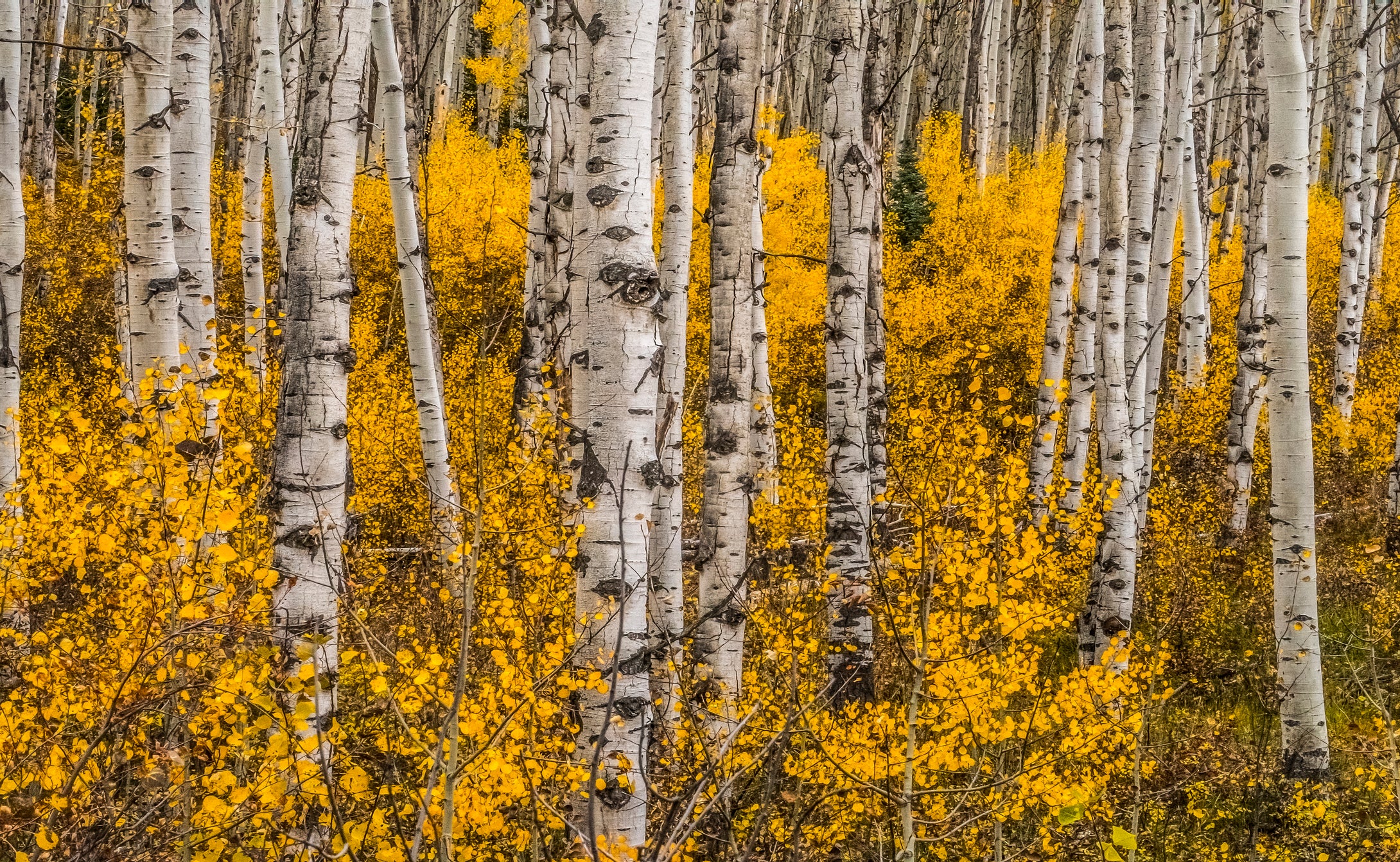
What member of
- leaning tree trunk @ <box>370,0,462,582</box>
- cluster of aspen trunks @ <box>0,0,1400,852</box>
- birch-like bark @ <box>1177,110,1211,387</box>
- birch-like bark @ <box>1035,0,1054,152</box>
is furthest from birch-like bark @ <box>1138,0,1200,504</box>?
birch-like bark @ <box>1035,0,1054,152</box>

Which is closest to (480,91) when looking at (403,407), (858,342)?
(403,407)

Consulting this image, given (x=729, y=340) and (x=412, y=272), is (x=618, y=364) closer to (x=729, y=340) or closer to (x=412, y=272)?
(x=729, y=340)

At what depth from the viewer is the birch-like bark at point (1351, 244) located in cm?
996

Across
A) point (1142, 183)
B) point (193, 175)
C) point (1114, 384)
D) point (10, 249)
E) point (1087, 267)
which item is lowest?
point (1114, 384)

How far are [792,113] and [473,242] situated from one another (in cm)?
1136

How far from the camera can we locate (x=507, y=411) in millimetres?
9469

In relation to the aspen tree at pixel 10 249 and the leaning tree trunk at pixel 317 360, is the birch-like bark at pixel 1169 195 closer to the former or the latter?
the leaning tree trunk at pixel 317 360

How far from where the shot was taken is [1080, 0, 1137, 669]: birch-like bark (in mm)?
5727

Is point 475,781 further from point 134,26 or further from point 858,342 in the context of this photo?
point 134,26

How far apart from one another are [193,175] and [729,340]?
289cm

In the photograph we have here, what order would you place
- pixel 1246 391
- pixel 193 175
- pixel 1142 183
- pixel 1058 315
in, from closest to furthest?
pixel 193 175 < pixel 1142 183 < pixel 1058 315 < pixel 1246 391

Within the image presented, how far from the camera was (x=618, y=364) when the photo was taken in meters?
2.42

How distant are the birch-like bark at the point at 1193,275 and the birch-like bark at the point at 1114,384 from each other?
2836 mm

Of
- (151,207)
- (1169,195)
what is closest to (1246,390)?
(1169,195)
